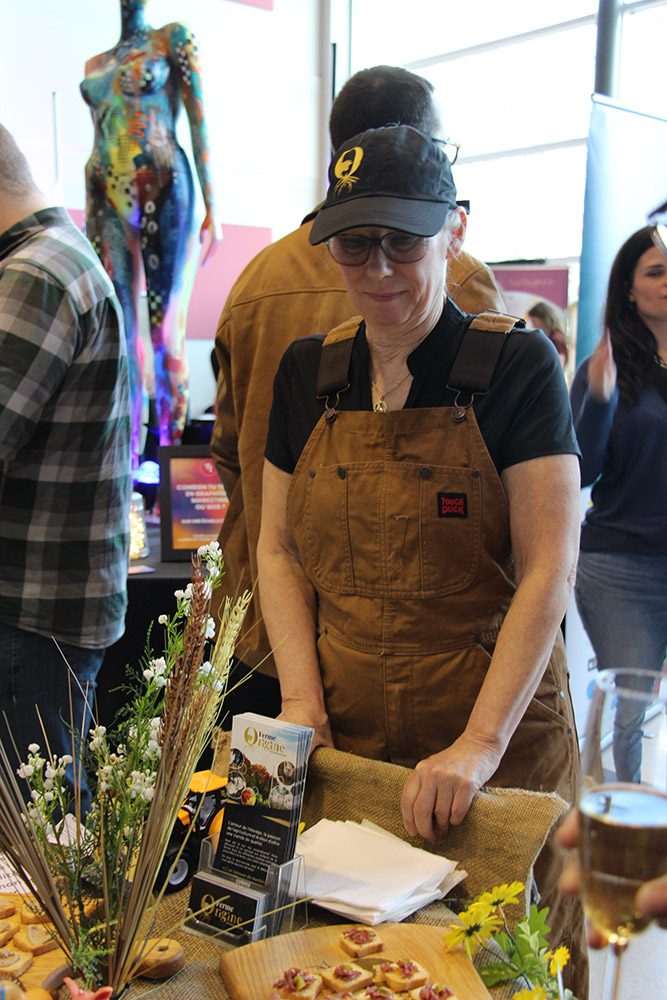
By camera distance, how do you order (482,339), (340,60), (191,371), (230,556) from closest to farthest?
(482,339)
(230,556)
(191,371)
(340,60)

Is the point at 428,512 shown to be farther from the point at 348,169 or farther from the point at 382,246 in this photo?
the point at 348,169

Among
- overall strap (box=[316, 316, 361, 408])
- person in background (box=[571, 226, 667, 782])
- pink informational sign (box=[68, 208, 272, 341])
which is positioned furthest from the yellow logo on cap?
pink informational sign (box=[68, 208, 272, 341])

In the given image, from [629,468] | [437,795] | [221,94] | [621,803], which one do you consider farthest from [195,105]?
[621,803]

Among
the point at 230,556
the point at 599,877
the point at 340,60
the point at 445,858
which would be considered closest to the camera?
the point at 599,877

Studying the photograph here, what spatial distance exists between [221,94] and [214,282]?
1.36m

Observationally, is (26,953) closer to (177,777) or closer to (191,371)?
(177,777)

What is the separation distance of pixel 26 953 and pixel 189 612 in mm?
457

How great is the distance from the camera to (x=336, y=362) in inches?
64.9

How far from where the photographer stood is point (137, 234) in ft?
17.5

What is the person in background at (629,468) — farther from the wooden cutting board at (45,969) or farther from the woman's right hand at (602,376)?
the wooden cutting board at (45,969)

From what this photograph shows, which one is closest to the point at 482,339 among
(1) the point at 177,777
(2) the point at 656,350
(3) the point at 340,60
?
(1) the point at 177,777

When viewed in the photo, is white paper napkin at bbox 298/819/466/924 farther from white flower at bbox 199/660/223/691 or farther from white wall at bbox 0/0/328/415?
white wall at bbox 0/0/328/415

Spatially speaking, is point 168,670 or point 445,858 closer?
point 168,670

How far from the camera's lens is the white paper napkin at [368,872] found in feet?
3.83
